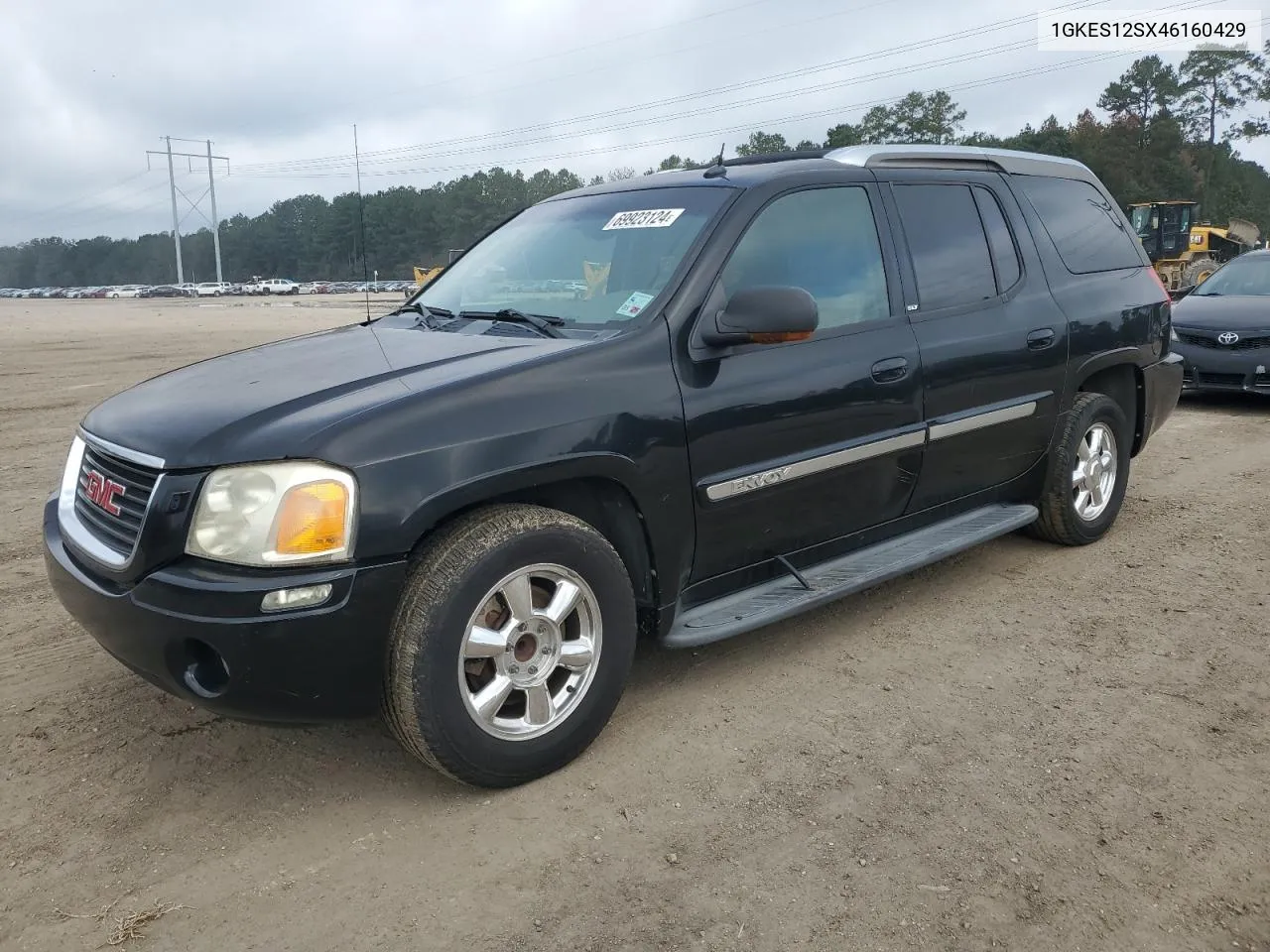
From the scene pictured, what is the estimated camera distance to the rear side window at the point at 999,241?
4.34 m

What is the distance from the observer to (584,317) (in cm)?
332

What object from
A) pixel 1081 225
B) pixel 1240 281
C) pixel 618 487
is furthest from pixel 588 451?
pixel 1240 281

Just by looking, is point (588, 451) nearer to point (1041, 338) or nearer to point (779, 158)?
point (779, 158)

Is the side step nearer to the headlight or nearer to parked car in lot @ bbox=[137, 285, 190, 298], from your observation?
the headlight

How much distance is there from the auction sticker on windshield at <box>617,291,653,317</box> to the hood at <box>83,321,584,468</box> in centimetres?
26

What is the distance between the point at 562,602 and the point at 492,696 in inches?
13.0

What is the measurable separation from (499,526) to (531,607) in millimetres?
264

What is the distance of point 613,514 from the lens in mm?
3062

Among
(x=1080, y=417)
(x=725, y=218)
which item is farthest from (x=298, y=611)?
(x=1080, y=417)

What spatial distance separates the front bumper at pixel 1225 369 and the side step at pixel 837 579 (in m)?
5.84

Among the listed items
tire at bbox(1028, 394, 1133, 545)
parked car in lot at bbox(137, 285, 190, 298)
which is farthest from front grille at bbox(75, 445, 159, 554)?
parked car in lot at bbox(137, 285, 190, 298)

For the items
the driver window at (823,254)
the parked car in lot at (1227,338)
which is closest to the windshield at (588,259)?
the driver window at (823,254)

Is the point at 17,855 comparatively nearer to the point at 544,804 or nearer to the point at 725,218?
the point at 544,804

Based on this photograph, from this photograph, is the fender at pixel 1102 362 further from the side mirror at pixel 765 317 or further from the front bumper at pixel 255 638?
the front bumper at pixel 255 638
